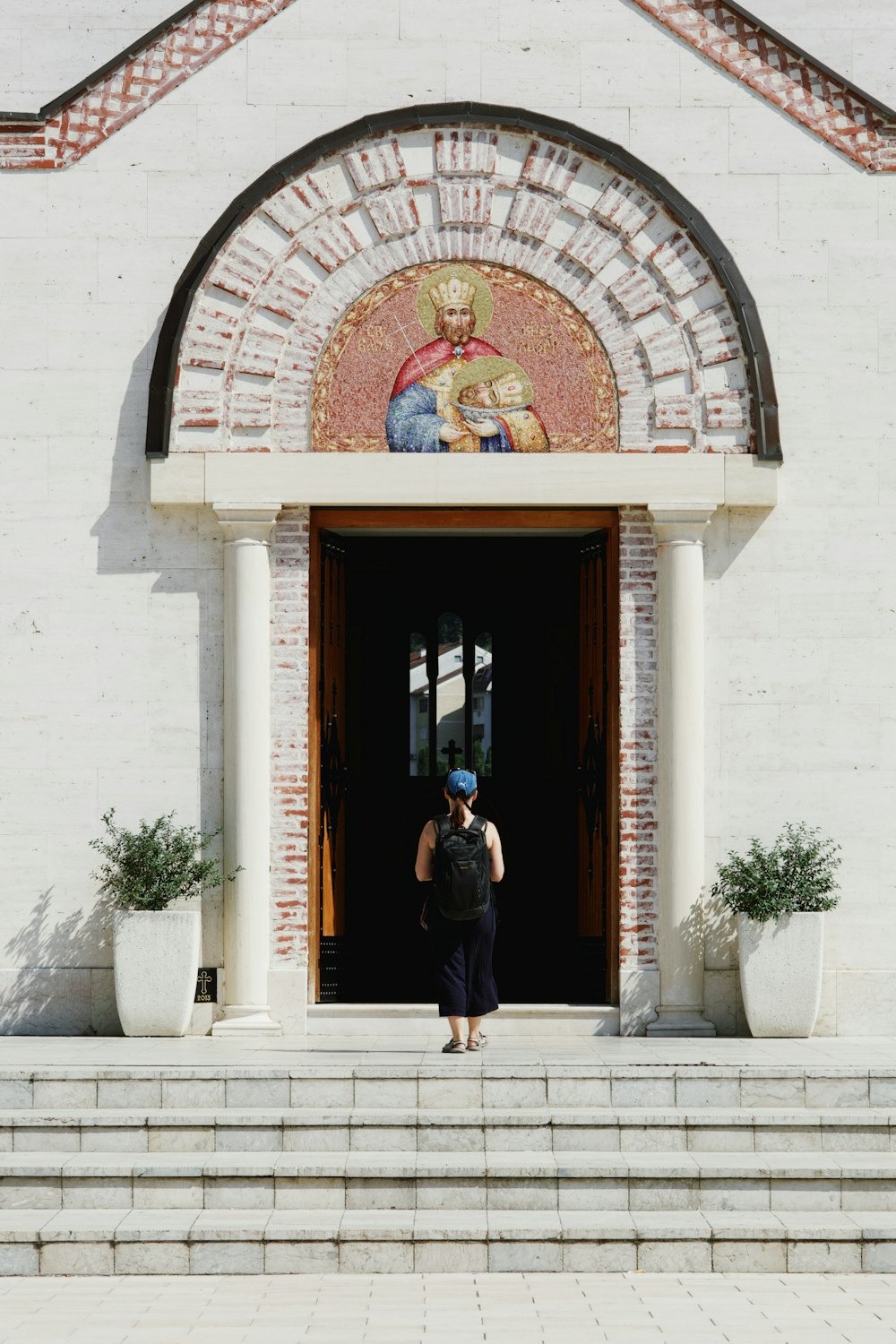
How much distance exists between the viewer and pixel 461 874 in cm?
1033

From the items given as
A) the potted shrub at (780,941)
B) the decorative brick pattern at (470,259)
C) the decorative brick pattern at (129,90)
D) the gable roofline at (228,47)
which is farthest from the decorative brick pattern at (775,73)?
the potted shrub at (780,941)

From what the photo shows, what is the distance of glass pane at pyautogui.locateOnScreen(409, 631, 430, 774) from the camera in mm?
15102

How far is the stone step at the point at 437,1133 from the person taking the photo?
9.20 m

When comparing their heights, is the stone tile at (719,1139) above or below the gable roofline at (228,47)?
below

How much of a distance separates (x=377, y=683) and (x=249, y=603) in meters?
4.03

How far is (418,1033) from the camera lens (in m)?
11.4

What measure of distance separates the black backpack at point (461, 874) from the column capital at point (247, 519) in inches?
95.8

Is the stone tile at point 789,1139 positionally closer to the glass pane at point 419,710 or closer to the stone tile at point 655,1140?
the stone tile at point 655,1140

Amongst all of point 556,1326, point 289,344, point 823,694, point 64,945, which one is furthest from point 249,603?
point 556,1326

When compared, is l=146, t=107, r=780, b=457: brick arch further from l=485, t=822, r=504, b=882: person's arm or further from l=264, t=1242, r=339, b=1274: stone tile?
l=264, t=1242, r=339, b=1274: stone tile

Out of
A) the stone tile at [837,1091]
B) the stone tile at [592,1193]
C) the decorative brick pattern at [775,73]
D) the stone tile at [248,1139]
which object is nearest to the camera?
the stone tile at [592,1193]

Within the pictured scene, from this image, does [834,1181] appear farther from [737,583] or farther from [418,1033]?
[737,583]

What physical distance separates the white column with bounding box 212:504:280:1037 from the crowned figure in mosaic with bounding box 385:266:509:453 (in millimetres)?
1123

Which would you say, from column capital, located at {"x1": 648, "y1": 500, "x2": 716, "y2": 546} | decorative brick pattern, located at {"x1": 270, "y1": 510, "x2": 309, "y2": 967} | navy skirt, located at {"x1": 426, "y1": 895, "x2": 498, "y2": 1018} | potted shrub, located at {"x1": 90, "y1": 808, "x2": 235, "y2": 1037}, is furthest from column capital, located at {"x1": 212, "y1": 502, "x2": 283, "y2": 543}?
navy skirt, located at {"x1": 426, "y1": 895, "x2": 498, "y2": 1018}
